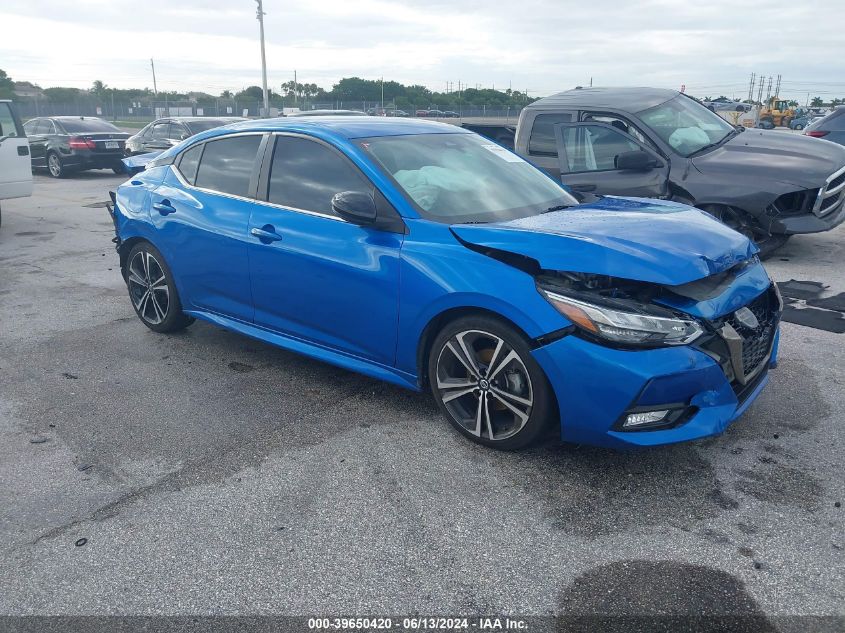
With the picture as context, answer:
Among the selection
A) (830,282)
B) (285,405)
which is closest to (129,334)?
(285,405)

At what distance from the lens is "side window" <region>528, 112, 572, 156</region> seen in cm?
781

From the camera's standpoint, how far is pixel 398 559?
2.93 m

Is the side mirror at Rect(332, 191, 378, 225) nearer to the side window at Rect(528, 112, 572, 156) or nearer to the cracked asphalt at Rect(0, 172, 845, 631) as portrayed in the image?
the cracked asphalt at Rect(0, 172, 845, 631)

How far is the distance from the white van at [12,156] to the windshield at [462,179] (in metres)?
8.25

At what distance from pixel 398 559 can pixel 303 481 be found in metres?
0.81

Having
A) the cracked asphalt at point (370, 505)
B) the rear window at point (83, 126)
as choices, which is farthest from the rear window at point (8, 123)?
the rear window at point (83, 126)

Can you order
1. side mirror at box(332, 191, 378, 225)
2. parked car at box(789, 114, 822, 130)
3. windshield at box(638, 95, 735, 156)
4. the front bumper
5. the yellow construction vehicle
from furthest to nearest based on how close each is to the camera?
1. the yellow construction vehicle
2. parked car at box(789, 114, 822, 130)
3. windshield at box(638, 95, 735, 156)
4. side mirror at box(332, 191, 378, 225)
5. the front bumper

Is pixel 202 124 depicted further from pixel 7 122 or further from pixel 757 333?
pixel 757 333

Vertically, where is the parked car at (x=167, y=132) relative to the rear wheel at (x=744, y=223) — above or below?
above

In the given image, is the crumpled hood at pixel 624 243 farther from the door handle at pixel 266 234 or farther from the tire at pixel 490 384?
the door handle at pixel 266 234

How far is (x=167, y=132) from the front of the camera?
16891mm

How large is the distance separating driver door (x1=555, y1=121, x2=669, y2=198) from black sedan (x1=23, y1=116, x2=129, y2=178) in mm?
14510

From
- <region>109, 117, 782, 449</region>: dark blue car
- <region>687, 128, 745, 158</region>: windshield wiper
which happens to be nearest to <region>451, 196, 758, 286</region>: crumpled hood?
<region>109, 117, 782, 449</region>: dark blue car

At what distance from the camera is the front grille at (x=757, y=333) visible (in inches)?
138
